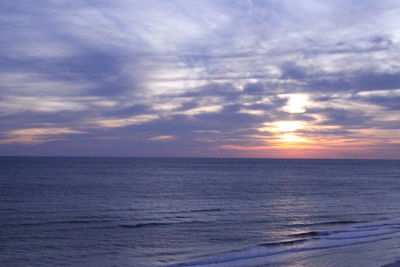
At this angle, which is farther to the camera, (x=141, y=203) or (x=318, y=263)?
(x=141, y=203)

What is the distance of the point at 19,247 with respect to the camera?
2111 cm

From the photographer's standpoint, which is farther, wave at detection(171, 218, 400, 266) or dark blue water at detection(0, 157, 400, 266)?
dark blue water at detection(0, 157, 400, 266)

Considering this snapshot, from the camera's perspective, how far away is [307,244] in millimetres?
22531

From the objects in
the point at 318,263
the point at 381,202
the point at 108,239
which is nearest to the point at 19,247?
the point at 108,239

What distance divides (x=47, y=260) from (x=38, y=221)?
34.0 feet

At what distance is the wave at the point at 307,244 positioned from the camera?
19.0 metres

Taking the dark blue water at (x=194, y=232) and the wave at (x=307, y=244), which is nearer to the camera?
the wave at (x=307, y=244)

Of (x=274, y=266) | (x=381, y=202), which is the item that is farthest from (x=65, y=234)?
(x=381, y=202)

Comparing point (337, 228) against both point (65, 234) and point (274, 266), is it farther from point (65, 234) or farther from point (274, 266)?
point (65, 234)

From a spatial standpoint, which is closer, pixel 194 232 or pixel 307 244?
pixel 307 244

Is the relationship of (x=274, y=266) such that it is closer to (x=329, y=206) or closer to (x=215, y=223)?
(x=215, y=223)

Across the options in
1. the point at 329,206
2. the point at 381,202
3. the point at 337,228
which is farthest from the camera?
the point at 381,202

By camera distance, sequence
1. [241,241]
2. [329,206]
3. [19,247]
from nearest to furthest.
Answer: [19,247] → [241,241] → [329,206]

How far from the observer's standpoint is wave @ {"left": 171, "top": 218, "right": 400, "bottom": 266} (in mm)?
19016
